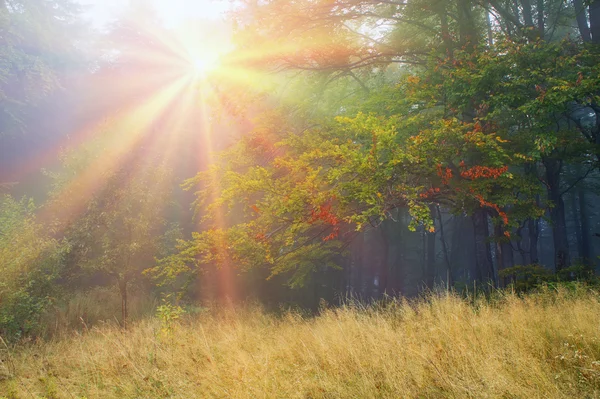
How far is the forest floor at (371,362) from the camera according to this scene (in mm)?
3152

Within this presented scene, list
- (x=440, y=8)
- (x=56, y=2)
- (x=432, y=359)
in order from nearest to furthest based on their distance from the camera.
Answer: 1. (x=432, y=359)
2. (x=440, y=8)
3. (x=56, y=2)

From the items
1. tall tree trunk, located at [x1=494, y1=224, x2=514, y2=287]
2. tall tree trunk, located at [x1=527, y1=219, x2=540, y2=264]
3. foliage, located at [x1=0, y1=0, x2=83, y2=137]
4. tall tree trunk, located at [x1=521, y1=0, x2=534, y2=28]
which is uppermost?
foliage, located at [x1=0, y1=0, x2=83, y2=137]

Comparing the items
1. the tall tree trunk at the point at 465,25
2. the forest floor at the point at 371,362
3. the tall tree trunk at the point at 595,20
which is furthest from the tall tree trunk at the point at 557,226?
the forest floor at the point at 371,362

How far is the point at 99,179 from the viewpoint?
11945mm

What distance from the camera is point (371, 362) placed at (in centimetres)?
395

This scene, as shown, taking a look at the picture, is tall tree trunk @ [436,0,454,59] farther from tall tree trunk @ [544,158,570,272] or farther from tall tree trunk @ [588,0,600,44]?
tall tree trunk @ [544,158,570,272]

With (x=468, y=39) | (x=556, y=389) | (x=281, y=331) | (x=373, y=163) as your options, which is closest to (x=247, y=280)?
(x=281, y=331)

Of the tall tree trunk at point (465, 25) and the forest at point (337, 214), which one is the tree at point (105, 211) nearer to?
the forest at point (337, 214)

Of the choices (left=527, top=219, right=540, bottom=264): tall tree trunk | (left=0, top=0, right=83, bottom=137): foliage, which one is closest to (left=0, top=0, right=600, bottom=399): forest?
(left=527, top=219, right=540, bottom=264): tall tree trunk

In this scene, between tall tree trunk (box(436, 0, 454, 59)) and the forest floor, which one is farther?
tall tree trunk (box(436, 0, 454, 59))

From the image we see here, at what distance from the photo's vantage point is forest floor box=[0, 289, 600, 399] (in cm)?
315

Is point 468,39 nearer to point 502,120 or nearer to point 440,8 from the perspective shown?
point 440,8

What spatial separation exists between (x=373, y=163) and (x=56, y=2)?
40830mm

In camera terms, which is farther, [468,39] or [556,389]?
[468,39]
